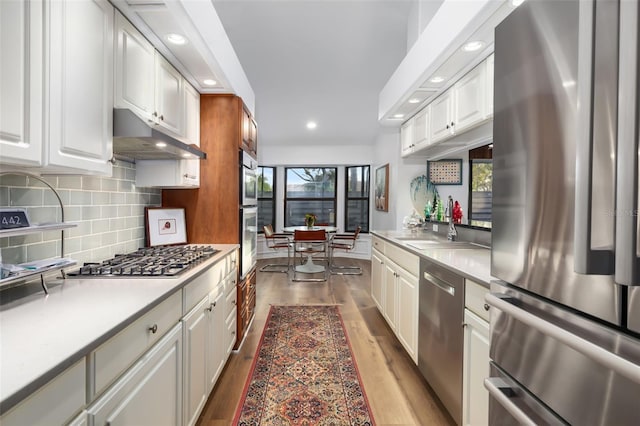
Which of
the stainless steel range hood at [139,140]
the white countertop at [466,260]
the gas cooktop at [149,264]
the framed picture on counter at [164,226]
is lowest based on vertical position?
the gas cooktop at [149,264]

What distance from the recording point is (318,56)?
14.8ft

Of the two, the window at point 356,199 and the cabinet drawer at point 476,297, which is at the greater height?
the window at point 356,199

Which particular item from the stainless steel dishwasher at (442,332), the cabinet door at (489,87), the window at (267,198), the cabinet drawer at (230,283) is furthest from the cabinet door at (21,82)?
the window at (267,198)

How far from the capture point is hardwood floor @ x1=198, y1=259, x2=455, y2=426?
1919 mm

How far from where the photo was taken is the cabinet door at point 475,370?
1.43 metres

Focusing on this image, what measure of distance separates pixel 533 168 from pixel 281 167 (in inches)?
260

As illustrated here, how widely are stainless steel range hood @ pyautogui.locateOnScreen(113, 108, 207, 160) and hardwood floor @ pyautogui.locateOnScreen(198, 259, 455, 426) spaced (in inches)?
61.6

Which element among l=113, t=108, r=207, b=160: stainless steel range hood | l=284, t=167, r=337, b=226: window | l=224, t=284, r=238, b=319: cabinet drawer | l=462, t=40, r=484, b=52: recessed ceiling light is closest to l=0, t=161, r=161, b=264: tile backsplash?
l=113, t=108, r=207, b=160: stainless steel range hood

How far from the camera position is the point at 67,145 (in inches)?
48.2

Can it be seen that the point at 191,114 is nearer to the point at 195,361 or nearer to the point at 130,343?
the point at 195,361

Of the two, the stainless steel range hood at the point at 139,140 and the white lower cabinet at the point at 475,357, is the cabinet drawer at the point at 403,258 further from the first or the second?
the stainless steel range hood at the point at 139,140

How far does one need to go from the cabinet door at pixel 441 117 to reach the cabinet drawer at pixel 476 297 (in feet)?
4.98

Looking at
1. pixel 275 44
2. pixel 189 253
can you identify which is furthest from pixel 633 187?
pixel 275 44

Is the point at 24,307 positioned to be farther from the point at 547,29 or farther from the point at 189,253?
the point at 547,29
